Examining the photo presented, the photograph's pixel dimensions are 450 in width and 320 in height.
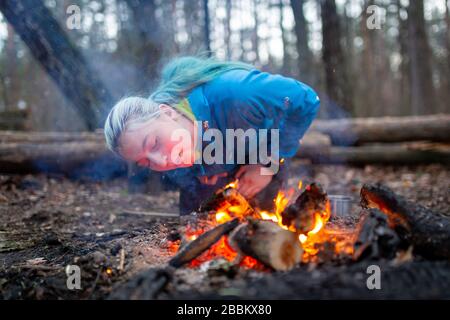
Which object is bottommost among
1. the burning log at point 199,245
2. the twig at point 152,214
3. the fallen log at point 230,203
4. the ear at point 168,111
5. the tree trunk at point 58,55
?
the twig at point 152,214

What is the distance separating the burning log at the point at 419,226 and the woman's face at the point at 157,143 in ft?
4.29

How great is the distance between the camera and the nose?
2.67 m

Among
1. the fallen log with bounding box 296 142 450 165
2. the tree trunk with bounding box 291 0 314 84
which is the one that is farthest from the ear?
the tree trunk with bounding box 291 0 314 84

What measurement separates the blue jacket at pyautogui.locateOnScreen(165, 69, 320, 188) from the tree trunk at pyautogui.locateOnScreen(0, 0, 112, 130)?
301 cm

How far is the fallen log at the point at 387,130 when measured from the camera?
7.27 meters

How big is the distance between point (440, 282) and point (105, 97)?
481 centimetres

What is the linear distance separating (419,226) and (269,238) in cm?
80

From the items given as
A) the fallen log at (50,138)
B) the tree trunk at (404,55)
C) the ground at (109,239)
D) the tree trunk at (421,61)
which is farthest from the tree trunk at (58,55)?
the tree trunk at (404,55)

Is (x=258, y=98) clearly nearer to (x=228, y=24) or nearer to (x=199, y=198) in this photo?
(x=199, y=198)

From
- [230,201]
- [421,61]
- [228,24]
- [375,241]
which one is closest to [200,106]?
[230,201]

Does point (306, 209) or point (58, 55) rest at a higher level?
point (58, 55)

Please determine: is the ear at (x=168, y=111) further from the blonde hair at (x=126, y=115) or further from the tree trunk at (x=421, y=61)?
the tree trunk at (x=421, y=61)

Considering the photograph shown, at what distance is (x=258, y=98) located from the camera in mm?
2980
